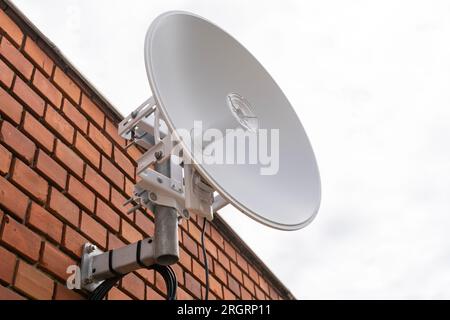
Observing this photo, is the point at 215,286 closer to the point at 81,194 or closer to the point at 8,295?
the point at 81,194

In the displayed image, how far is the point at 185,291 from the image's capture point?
216 centimetres

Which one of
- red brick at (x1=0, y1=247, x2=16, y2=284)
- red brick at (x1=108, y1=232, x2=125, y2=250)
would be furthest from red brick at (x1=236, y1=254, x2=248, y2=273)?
red brick at (x1=0, y1=247, x2=16, y2=284)

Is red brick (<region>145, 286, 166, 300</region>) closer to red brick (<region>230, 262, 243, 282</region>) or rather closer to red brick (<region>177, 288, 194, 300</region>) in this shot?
red brick (<region>177, 288, 194, 300</region>)

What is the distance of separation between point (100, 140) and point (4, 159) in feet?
1.65

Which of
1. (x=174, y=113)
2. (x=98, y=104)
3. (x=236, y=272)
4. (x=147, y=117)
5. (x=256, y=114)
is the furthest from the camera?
(x=236, y=272)

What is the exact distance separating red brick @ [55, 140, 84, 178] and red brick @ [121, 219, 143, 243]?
0.25m

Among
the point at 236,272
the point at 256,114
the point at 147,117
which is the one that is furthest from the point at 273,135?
the point at 236,272

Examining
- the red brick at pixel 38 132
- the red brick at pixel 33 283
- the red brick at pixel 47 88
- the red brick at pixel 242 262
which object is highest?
the red brick at pixel 47 88

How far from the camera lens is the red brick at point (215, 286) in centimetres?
242

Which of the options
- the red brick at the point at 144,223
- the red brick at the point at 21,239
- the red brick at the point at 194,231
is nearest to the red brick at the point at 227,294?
the red brick at the point at 194,231

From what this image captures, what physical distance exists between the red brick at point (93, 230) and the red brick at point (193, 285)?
0.52 metres

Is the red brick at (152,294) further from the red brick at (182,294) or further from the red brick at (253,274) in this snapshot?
the red brick at (253,274)
